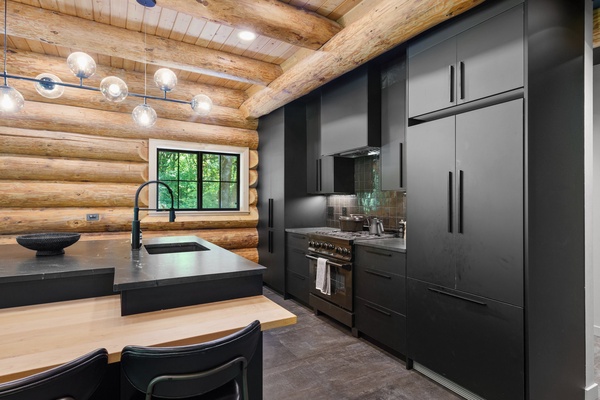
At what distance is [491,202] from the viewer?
7.16ft

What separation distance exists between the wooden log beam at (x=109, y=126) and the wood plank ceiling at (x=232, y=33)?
498 mm

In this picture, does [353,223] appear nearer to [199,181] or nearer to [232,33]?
[232,33]

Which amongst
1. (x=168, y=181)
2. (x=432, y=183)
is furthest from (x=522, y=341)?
(x=168, y=181)

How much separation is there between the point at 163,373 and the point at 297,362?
1.91 metres

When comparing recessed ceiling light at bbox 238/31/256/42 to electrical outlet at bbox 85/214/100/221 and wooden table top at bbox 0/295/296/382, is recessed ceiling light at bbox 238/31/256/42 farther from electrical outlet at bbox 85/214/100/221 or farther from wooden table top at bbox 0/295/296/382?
electrical outlet at bbox 85/214/100/221

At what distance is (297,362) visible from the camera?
2881mm

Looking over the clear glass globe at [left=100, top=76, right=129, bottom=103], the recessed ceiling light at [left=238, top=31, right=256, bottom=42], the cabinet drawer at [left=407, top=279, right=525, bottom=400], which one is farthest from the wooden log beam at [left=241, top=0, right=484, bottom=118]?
the cabinet drawer at [left=407, top=279, right=525, bottom=400]

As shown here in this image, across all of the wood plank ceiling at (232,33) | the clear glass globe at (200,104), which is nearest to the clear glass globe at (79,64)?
the wood plank ceiling at (232,33)

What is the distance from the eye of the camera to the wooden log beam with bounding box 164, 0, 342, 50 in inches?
102

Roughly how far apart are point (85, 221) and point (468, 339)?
4.40m

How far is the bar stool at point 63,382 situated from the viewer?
970 millimetres

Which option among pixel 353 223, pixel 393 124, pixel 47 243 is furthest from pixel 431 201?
pixel 47 243

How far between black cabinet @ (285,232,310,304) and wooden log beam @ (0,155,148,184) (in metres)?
2.24

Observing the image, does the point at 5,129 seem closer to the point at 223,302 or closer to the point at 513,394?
the point at 223,302
